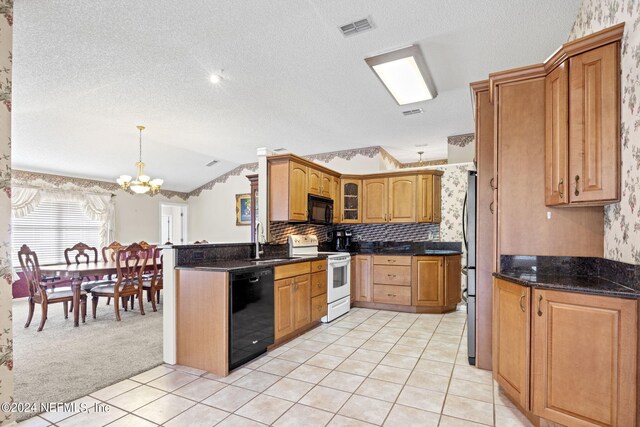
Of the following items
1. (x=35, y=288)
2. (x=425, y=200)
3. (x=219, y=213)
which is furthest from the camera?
(x=219, y=213)

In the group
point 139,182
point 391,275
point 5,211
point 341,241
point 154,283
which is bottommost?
point 154,283

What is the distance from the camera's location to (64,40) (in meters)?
2.95

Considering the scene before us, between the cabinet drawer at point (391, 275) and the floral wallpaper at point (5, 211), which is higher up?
the floral wallpaper at point (5, 211)

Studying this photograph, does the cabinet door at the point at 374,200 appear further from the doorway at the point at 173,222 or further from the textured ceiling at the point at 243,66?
the doorway at the point at 173,222

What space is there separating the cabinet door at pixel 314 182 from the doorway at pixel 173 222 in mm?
5286

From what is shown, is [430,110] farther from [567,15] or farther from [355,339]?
[355,339]

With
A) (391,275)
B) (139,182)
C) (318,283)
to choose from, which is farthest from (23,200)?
(391,275)

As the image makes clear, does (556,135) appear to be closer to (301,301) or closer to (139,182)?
(301,301)

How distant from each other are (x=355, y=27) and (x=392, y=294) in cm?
354

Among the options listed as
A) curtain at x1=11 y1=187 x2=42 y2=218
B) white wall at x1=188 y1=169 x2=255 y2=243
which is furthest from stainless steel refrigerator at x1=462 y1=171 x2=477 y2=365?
curtain at x1=11 y1=187 x2=42 y2=218

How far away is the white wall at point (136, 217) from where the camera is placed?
7305 millimetres

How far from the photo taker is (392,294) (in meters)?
4.80

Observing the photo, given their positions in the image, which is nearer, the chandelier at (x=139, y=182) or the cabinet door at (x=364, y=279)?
the cabinet door at (x=364, y=279)

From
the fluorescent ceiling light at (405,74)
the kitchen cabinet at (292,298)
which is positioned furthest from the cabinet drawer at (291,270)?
the fluorescent ceiling light at (405,74)
